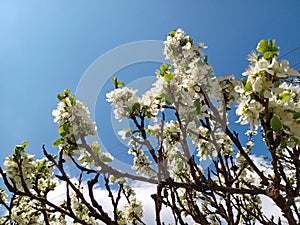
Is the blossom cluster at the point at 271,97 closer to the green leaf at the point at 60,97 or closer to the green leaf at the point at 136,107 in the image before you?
the green leaf at the point at 136,107

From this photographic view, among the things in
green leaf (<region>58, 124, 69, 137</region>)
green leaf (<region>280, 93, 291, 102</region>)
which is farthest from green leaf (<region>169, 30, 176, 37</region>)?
green leaf (<region>280, 93, 291, 102</region>)

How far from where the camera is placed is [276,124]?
154 cm

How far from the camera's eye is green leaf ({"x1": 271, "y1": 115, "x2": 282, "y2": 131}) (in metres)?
1.54

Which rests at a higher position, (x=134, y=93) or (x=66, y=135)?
(x=134, y=93)

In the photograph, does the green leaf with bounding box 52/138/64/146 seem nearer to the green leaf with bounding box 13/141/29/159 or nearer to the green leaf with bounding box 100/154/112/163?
the green leaf with bounding box 100/154/112/163

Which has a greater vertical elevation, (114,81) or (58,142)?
(114,81)

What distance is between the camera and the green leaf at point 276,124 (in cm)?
154

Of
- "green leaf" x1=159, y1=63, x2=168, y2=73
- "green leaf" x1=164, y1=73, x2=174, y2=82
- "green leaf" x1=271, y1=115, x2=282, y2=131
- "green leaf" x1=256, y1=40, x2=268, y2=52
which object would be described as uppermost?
"green leaf" x1=159, y1=63, x2=168, y2=73

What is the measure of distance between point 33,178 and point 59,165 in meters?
1.16

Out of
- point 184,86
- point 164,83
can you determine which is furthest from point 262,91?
point 164,83

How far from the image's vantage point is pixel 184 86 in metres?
2.38

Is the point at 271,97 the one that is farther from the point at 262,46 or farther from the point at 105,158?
the point at 105,158

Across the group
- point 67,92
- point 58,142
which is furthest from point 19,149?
point 67,92

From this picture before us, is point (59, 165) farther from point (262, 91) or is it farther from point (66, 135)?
point (262, 91)
